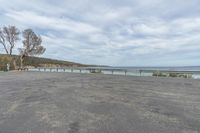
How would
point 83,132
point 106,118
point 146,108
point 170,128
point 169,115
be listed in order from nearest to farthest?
point 83,132
point 170,128
point 106,118
point 169,115
point 146,108

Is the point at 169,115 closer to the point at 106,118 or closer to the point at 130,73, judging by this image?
the point at 106,118

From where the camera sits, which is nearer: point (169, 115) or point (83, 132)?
point (83, 132)

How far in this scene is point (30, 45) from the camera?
182 feet

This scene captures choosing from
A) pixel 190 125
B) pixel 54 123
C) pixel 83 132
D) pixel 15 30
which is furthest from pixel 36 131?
pixel 15 30

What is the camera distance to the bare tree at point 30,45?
55.1m

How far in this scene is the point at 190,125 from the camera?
5.72m

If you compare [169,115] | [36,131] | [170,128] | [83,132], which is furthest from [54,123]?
[169,115]

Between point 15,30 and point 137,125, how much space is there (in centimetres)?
5395

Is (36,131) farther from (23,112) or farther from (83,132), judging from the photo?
(23,112)

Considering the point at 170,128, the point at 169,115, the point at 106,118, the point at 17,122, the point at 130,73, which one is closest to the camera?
the point at 170,128

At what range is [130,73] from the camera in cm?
3700

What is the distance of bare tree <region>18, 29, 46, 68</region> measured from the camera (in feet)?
181

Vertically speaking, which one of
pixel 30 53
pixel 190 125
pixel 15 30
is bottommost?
pixel 190 125

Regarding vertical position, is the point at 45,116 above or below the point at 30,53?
below
